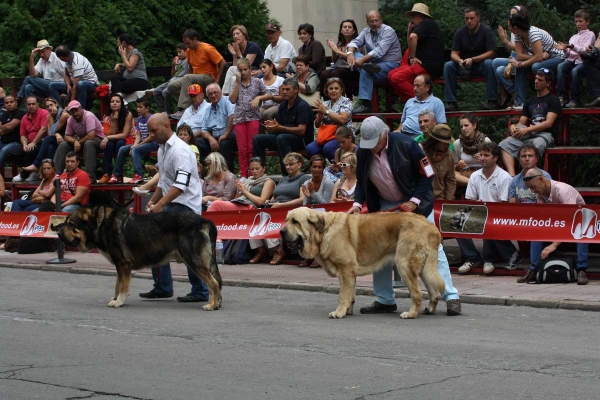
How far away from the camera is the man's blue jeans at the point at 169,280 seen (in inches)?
489

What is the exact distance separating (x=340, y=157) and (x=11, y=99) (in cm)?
1000

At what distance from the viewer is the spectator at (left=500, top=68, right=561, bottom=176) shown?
50.4ft

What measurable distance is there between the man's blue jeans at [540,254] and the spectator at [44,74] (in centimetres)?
1351

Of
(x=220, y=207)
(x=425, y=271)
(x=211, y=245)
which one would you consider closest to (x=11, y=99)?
(x=220, y=207)

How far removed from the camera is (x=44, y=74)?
23.8 m

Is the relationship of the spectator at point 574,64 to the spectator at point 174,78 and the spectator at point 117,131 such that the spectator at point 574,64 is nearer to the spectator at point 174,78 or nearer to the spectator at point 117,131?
the spectator at point 174,78

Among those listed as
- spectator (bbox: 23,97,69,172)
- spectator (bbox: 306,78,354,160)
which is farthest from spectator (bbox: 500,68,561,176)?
spectator (bbox: 23,97,69,172)

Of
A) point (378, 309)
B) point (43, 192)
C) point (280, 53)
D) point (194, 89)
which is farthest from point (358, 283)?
point (43, 192)

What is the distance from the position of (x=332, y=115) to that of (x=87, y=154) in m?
6.14

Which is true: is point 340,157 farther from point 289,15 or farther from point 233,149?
point 289,15

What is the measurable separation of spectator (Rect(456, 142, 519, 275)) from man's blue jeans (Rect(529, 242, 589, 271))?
2.30ft

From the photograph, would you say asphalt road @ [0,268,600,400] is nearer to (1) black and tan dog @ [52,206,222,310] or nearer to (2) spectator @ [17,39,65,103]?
(1) black and tan dog @ [52,206,222,310]

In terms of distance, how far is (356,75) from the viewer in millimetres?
19031

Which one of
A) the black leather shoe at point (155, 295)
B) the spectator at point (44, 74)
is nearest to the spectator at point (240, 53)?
the spectator at point (44, 74)
